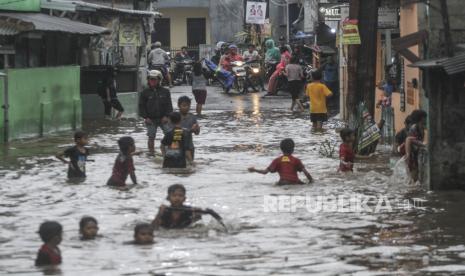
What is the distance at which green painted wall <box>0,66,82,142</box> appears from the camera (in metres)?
21.7

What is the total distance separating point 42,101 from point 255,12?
2224 centimetres

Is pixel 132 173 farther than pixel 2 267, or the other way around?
pixel 132 173

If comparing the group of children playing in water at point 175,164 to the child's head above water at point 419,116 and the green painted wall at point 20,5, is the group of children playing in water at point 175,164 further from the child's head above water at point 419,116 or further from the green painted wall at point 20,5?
the green painted wall at point 20,5

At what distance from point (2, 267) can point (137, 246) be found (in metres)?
1.44

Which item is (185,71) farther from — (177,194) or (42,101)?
(177,194)

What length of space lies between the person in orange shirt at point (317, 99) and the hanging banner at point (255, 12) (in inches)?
815

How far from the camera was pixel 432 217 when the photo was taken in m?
12.4

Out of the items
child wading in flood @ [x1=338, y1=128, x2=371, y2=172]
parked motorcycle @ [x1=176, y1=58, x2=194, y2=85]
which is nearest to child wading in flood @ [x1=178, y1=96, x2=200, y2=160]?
child wading in flood @ [x1=338, y1=128, x2=371, y2=172]

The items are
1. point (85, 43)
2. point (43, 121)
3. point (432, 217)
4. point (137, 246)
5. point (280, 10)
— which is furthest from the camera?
point (280, 10)

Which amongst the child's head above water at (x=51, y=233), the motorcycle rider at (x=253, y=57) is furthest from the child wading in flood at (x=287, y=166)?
the motorcycle rider at (x=253, y=57)

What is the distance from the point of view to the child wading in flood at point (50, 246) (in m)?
9.77

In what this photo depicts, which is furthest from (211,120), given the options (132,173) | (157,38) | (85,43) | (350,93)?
(157,38)

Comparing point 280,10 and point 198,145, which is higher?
point 280,10

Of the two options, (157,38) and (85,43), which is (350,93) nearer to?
→ (85,43)
